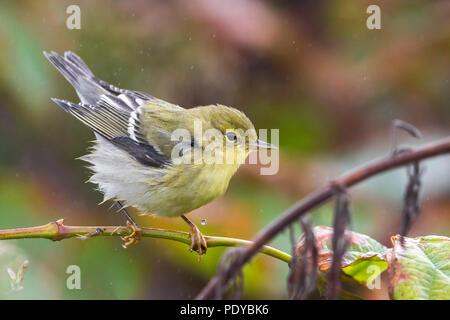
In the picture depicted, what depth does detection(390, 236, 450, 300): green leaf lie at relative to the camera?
125 cm

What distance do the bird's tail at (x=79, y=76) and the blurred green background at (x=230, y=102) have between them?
0.25 feet

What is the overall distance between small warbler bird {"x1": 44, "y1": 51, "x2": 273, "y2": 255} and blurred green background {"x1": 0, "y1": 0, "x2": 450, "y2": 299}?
0.85 feet

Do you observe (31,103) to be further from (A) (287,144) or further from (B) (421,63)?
A: (B) (421,63)

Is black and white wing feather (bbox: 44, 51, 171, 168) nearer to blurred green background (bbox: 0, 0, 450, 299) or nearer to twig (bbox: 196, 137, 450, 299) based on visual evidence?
blurred green background (bbox: 0, 0, 450, 299)

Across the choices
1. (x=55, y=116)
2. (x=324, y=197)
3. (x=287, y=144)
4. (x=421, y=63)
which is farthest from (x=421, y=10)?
(x=324, y=197)

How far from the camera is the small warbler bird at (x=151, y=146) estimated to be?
280 centimetres

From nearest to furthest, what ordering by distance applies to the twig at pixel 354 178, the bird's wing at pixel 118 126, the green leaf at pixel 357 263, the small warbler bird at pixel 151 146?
the twig at pixel 354 178, the green leaf at pixel 357 263, the small warbler bird at pixel 151 146, the bird's wing at pixel 118 126

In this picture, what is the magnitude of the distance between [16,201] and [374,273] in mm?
2350

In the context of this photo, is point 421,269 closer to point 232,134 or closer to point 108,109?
point 232,134

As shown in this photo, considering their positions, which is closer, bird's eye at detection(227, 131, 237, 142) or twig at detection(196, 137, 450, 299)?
twig at detection(196, 137, 450, 299)

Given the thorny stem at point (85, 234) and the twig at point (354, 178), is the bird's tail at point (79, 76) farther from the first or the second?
the twig at point (354, 178)

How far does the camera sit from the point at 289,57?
14.4 feet

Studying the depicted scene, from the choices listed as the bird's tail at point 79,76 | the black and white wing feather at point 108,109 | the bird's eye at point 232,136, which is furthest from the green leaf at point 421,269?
the bird's tail at point 79,76

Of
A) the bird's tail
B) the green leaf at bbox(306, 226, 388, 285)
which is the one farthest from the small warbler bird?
the green leaf at bbox(306, 226, 388, 285)
